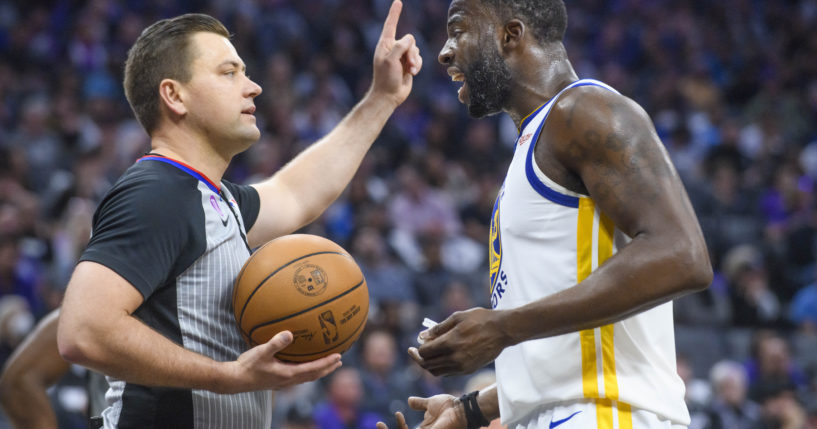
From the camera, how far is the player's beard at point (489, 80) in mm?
2842

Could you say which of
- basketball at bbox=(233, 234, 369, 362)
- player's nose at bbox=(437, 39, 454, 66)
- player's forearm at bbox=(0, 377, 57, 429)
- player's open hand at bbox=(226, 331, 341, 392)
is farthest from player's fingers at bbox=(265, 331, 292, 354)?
player's forearm at bbox=(0, 377, 57, 429)

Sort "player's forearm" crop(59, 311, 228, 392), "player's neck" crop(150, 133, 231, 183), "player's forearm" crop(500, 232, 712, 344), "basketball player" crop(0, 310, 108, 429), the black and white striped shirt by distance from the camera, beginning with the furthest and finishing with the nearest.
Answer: "basketball player" crop(0, 310, 108, 429), "player's neck" crop(150, 133, 231, 183), the black and white striped shirt, "player's forearm" crop(59, 311, 228, 392), "player's forearm" crop(500, 232, 712, 344)

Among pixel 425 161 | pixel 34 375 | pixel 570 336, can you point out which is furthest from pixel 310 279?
pixel 425 161

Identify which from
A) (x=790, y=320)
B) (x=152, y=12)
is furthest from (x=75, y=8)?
(x=790, y=320)

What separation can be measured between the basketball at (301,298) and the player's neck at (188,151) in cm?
42

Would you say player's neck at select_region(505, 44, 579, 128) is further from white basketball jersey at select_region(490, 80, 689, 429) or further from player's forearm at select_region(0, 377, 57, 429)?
player's forearm at select_region(0, 377, 57, 429)

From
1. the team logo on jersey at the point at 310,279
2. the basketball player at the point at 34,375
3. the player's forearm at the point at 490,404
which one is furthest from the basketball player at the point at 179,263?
the basketball player at the point at 34,375

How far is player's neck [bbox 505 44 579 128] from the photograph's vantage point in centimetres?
279

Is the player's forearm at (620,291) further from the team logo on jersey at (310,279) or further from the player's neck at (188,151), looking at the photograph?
the player's neck at (188,151)

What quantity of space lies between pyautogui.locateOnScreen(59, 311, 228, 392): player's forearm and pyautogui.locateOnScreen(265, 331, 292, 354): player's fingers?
0.16 m

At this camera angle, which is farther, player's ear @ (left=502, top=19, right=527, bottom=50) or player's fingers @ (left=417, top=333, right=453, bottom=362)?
player's ear @ (left=502, top=19, right=527, bottom=50)

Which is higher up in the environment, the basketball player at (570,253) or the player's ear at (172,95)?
the player's ear at (172,95)

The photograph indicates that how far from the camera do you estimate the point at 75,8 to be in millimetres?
11516

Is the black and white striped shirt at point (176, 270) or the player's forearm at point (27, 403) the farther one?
the player's forearm at point (27, 403)
